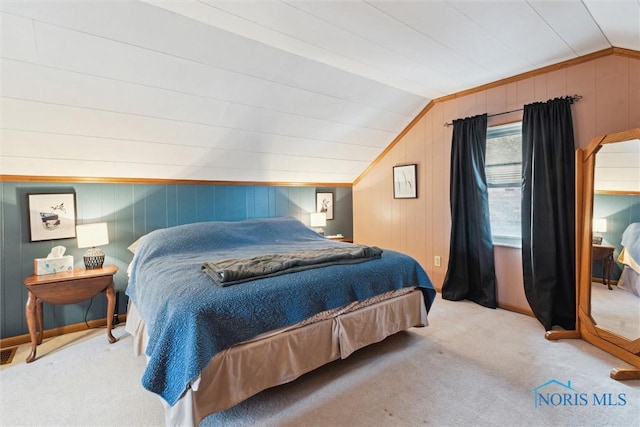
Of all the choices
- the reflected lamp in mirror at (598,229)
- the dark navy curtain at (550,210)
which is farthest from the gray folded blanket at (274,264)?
the reflected lamp in mirror at (598,229)

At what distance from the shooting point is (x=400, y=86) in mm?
3219

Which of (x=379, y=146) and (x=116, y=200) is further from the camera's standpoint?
(x=379, y=146)

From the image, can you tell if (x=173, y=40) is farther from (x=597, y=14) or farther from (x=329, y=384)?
(x=597, y=14)

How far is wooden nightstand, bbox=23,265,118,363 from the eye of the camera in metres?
2.29

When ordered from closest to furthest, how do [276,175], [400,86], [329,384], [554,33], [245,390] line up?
[245,390] < [329,384] < [554,33] < [400,86] < [276,175]

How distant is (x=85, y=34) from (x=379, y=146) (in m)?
3.16

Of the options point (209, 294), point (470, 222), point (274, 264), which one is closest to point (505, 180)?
point (470, 222)

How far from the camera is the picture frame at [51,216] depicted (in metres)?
2.61

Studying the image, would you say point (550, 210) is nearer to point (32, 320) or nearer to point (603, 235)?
point (603, 235)

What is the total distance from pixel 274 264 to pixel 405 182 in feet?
8.24

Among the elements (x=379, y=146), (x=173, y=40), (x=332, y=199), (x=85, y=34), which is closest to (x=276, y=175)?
(x=332, y=199)

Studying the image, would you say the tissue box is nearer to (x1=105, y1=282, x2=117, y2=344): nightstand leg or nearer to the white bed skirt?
(x1=105, y1=282, x2=117, y2=344): nightstand leg

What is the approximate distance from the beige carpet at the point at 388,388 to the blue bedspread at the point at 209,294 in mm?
428

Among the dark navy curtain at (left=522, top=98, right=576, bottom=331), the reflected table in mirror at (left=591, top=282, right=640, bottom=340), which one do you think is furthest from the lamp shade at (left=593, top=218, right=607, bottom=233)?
the reflected table in mirror at (left=591, top=282, right=640, bottom=340)
